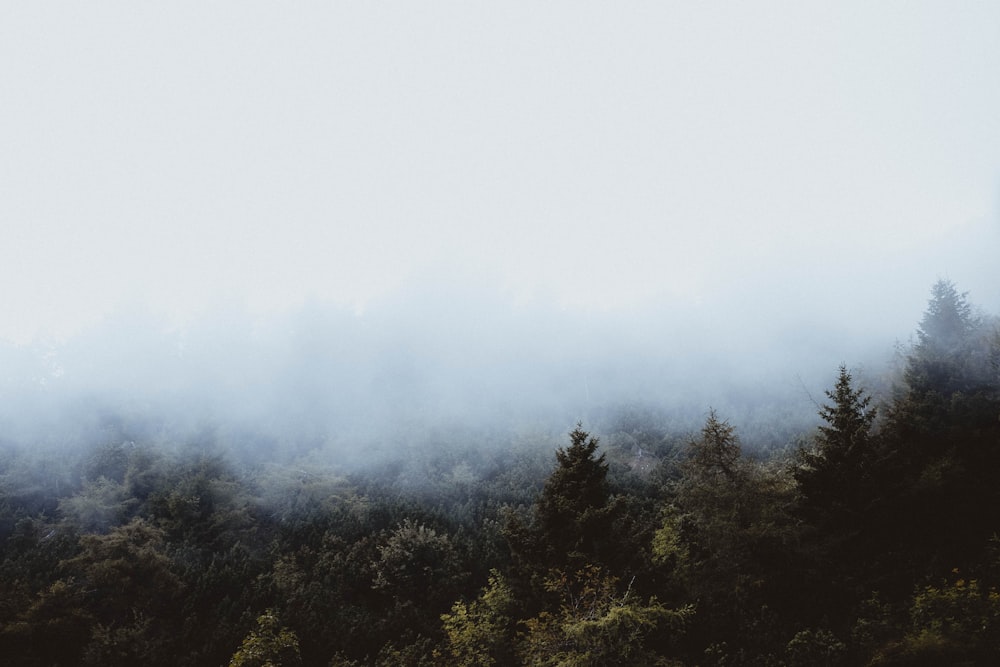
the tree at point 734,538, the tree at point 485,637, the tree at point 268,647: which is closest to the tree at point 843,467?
the tree at point 734,538

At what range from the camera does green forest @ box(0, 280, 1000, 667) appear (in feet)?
50.2

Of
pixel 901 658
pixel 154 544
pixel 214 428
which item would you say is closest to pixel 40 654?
pixel 154 544

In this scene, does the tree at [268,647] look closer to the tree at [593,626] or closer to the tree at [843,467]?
the tree at [593,626]

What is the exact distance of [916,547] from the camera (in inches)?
714

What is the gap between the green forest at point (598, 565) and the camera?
50.2ft

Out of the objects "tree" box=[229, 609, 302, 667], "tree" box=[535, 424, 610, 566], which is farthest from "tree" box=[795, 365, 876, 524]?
"tree" box=[229, 609, 302, 667]

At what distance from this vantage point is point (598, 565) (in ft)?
55.1

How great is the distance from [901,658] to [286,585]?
2835cm

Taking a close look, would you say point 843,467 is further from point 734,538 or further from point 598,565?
point 598,565

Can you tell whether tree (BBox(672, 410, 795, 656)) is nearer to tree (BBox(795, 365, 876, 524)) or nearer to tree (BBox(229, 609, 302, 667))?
tree (BBox(795, 365, 876, 524))

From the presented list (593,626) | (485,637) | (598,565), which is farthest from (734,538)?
(485,637)

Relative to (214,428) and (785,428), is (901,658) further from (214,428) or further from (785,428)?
(214,428)

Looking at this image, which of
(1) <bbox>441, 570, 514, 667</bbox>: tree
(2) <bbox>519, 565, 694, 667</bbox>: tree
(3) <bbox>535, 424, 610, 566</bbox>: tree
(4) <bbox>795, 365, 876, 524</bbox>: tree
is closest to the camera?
(2) <bbox>519, 565, 694, 667</bbox>: tree

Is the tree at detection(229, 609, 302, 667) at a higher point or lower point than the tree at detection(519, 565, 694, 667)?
lower
